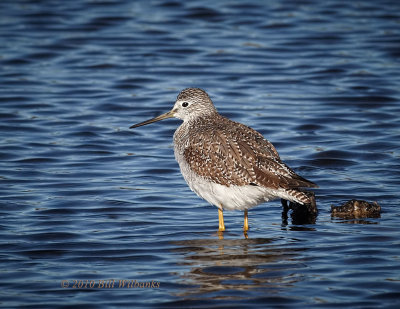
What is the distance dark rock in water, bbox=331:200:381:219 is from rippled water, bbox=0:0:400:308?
16 cm

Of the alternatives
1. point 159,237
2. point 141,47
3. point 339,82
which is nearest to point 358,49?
point 339,82

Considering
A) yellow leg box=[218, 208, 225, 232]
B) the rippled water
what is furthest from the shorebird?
the rippled water

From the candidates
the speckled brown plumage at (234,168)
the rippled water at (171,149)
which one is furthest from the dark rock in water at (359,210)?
the speckled brown plumage at (234,168)

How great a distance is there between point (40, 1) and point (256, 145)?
1594 cm

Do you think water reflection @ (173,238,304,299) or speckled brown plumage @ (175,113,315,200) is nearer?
water reflection @ (173,238,304,299)

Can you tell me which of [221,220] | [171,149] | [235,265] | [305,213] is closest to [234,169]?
[221,220]

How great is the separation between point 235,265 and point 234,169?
4.59 ft

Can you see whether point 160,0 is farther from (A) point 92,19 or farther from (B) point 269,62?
(B) point 269,62

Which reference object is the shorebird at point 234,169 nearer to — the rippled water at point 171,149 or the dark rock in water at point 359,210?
the rippled water at point 171,149

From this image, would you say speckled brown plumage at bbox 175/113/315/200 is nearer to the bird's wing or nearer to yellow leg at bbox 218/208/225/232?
the bird's wing

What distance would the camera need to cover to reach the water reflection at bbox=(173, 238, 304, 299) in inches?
313

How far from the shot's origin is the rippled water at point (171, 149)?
8180 millimetres

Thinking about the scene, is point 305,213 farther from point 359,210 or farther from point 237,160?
point 237,160

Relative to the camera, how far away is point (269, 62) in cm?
1942
